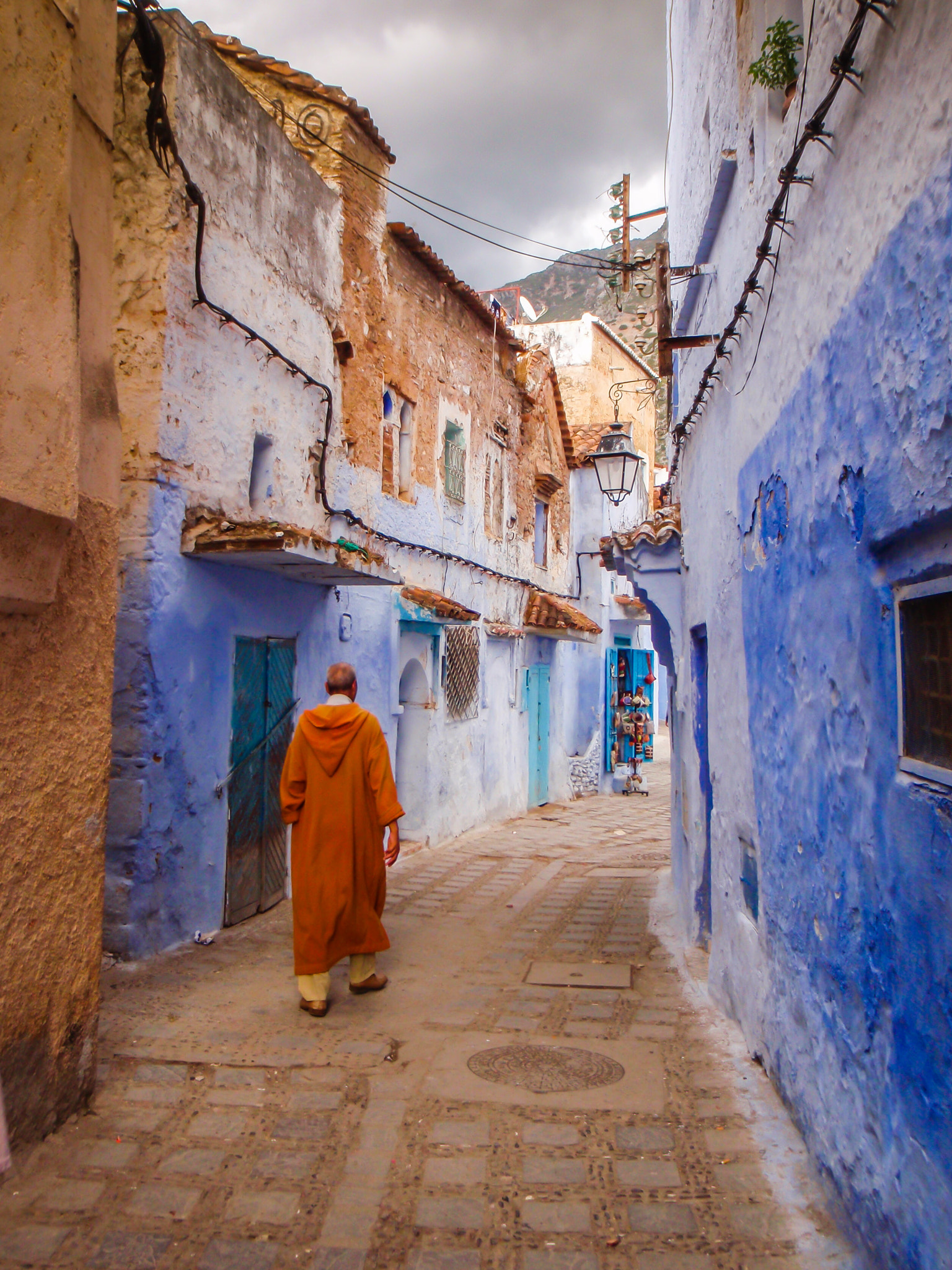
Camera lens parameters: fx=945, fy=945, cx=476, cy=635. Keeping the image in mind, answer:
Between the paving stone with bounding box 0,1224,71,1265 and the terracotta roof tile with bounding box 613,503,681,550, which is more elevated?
the terracotta roof tile with bounding box 613,503,681,550

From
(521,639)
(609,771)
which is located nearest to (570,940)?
(521,639)

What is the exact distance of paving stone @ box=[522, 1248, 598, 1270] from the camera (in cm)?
269

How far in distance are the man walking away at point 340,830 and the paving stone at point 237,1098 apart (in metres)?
1.02

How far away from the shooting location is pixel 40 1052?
128 inches

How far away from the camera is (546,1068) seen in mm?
4121

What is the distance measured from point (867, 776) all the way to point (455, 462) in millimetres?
9879

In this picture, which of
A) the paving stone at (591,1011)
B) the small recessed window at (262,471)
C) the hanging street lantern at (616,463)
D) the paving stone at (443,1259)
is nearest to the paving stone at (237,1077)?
the paving stone at (443,1259)

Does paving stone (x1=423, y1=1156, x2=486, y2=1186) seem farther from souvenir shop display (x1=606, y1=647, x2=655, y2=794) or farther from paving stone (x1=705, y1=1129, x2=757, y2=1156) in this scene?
souvenir shop display (x1=606, y1=647, x2=655, y2=794)

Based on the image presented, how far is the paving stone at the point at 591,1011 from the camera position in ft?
16.0

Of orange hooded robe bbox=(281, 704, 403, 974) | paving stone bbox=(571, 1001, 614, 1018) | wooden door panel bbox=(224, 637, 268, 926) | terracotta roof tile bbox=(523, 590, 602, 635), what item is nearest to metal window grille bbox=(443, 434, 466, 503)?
terracotta roof tile bbox=(523, 590, 602, 635)

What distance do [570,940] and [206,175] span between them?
5878 millimetres

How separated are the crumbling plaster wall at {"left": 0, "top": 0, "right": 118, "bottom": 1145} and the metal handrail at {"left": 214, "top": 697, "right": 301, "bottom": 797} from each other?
300cm

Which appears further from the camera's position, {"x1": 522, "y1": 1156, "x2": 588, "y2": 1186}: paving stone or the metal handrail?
the metal handrail

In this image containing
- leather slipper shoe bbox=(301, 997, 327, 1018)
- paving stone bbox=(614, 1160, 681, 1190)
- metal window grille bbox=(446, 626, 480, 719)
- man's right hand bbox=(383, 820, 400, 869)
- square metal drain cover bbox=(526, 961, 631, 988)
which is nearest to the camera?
paving stone bbox=(614, 1160, 681, 1190)
